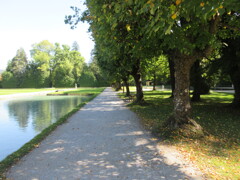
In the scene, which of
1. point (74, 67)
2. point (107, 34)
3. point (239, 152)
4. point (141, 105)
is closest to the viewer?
point (239, 152)

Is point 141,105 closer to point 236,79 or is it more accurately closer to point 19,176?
point 236,79

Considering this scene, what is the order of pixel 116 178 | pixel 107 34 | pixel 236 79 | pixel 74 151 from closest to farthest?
pixel 116 178 < pixel 74 151 < pixel 107 34 < pixel 236 79

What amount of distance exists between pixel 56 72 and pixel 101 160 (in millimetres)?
70111

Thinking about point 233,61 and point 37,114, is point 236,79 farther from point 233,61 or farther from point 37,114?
point 37,114

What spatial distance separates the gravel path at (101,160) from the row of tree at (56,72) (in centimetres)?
6164

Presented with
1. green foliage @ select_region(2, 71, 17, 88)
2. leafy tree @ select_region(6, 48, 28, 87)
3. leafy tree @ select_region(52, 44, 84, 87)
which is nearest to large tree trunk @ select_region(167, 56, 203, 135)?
leafy tree @ select_region(52, 44, 84, 87)

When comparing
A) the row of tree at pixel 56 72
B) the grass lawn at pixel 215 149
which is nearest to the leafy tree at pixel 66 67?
the row of tree at pixel 56 72

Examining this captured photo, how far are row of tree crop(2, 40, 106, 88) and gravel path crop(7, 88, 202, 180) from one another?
61.6m

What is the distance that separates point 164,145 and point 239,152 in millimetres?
1854

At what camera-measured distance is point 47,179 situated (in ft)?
12.4

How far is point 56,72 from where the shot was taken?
70.6 m

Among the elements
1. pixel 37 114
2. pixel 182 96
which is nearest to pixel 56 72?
pixel 37 114

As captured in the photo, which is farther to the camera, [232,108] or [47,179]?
[232,108]

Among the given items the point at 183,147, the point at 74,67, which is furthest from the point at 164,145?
the point at 74,67
